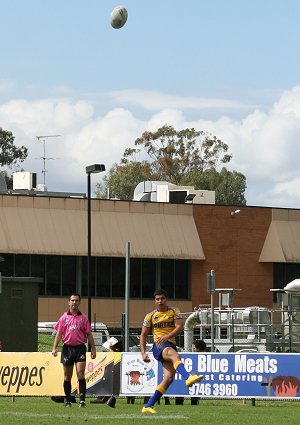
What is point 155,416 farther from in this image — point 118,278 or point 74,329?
point 118,278

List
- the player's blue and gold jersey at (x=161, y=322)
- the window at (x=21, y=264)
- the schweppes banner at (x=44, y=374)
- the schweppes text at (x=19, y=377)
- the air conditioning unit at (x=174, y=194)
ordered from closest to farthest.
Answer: the player's blue and gold jersey at (x=161, y=322), the schweppes banner at (x=44, y=374), the schweppes text at (x=19, y=377), the window at (x=21, y=264), the air conditioning unit at (x=174, y=194)

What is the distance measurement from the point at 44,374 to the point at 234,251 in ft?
155

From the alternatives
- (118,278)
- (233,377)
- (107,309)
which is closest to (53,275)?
(107,309)

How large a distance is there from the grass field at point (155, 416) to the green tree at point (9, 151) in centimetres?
8506

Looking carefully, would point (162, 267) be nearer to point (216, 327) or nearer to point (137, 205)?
point (137, 205)

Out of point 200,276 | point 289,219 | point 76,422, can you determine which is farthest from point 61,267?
point 76,422

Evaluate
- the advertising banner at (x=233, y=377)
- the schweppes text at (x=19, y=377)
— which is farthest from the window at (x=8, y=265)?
the advertising banner at (x=233, y=377)

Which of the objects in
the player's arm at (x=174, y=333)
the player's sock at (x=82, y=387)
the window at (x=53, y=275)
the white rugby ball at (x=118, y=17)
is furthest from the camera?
the window at (x=53, y=275)

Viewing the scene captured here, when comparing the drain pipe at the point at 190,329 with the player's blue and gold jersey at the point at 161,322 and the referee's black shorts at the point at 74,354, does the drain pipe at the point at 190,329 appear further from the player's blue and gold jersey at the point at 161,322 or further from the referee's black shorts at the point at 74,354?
the player's blue and gold jersey at the point at 161,322

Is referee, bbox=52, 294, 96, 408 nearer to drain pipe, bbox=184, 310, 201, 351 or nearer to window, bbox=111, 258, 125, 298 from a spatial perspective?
drain pipe, bbox=184, 310, 201, 351

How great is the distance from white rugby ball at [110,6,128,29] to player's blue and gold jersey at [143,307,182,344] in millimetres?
26856

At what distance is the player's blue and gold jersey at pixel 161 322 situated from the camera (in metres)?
17.0

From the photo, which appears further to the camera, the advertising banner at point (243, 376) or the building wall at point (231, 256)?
the building wall at point (231, 256)

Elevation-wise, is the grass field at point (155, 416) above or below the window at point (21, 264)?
below
